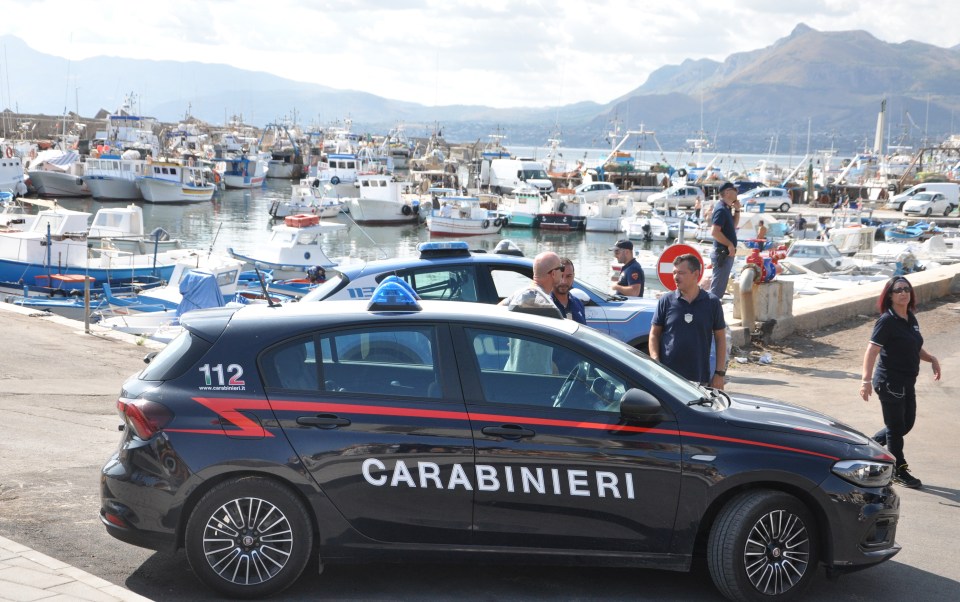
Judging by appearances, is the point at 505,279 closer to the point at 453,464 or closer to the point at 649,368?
the point at 649,368

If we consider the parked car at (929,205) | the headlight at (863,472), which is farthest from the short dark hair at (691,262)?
the parked car at (929,205)

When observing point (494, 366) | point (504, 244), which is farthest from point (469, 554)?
point (504, 244)

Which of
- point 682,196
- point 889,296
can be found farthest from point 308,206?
point 889,296

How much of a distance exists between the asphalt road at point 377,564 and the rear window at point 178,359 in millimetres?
1088

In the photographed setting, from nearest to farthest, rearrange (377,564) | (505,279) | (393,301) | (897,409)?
(393,301) → (377,564) → (897,409) → (505,279)

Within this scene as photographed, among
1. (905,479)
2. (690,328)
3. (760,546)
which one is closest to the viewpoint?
(760,546)

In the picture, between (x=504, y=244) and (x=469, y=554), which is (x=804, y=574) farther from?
(x=504, y=244)

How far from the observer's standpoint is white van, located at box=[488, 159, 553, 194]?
89875 mm

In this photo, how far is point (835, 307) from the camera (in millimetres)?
15219

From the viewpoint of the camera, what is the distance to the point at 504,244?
1130 cm

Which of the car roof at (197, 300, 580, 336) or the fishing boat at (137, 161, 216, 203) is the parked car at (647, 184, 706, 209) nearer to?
the fishing boat at (137, 161, 216, 203)

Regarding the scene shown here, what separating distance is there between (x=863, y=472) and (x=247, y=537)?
125 inches

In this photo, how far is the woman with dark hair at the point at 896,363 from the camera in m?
7.55

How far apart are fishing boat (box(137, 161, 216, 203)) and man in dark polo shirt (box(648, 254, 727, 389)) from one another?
241 feet
